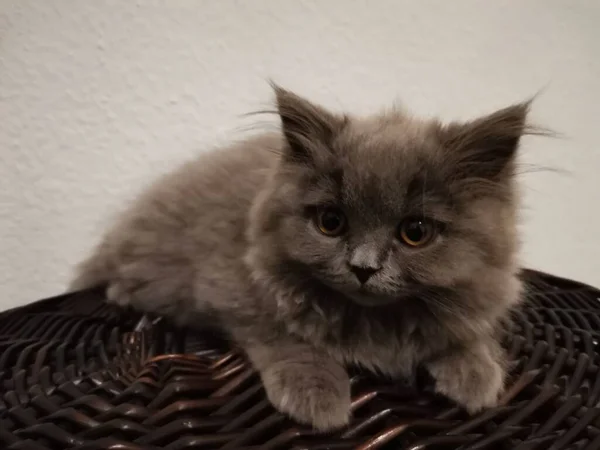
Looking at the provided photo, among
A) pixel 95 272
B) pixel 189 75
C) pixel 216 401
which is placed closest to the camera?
pixel 216 401

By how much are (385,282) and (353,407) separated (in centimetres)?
15

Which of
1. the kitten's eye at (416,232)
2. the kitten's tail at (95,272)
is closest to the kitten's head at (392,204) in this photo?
the kitten's eye at (416,232)

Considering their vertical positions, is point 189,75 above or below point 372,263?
above

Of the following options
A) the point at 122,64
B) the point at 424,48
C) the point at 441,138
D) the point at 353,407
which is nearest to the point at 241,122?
the point at 122,64

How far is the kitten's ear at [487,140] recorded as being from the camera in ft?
2.52

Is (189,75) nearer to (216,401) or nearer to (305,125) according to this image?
(305,125)

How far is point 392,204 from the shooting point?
73 centimetres

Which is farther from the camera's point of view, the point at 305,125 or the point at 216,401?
the point at 305,125

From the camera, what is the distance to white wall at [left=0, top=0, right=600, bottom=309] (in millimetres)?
1386

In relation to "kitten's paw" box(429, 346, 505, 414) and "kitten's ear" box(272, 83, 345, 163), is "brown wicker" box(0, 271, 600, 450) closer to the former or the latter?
"kitten's paw" box(429, 346, 505, 414)

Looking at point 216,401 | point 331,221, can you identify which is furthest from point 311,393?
point 331,221

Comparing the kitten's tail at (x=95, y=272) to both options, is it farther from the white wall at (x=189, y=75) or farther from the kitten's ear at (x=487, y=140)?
the kitten's ear at (x=487, y=140)

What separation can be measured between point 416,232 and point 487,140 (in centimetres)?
16

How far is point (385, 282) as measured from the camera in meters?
0.71
